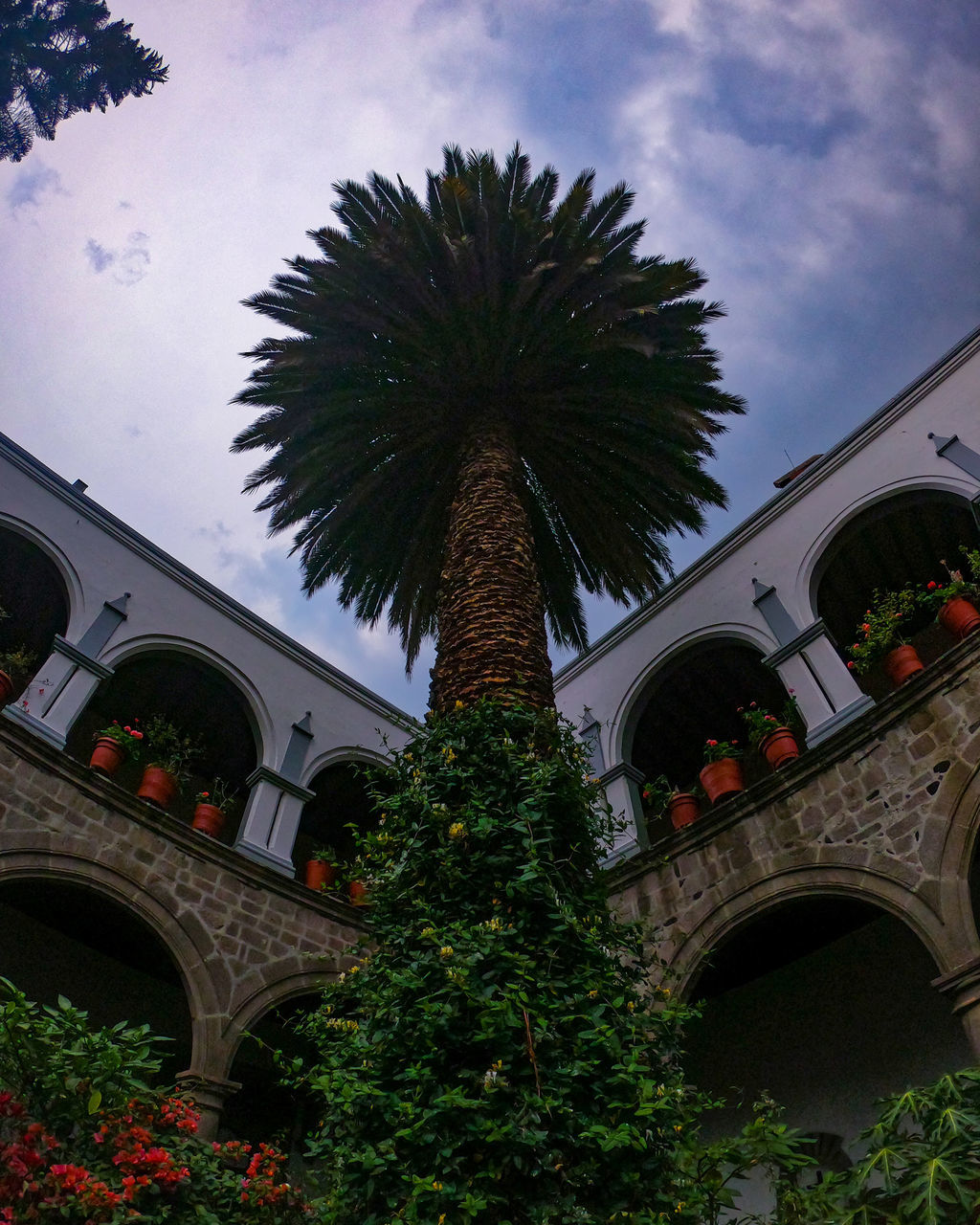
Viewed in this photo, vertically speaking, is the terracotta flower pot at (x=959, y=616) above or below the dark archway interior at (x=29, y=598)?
below

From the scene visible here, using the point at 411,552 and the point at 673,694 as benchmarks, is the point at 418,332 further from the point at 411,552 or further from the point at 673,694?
the point at 673,694

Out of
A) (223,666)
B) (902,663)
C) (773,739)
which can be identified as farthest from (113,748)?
(902,663)

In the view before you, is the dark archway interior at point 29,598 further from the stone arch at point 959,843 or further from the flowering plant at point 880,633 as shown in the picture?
the stone arch at point 959,843

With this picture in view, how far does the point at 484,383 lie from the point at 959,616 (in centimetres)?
484

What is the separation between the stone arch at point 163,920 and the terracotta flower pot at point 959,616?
7.24 m

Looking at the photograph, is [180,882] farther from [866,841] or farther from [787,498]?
[787,498]

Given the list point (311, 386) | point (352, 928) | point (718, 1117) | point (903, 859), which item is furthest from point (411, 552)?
point (718, 1117)

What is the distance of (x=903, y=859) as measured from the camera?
613 centimetres

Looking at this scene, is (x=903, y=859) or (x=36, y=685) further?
(x=36, y=685)

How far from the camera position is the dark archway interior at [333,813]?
11652mm

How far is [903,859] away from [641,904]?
250 centimetres

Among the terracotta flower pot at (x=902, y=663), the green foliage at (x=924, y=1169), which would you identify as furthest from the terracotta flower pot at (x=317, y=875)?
the green foliage at (x=924, y=1169)

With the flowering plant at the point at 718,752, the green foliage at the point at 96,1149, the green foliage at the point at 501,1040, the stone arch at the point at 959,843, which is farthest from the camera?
the flowering plant at the point at 718,752

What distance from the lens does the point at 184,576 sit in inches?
421
